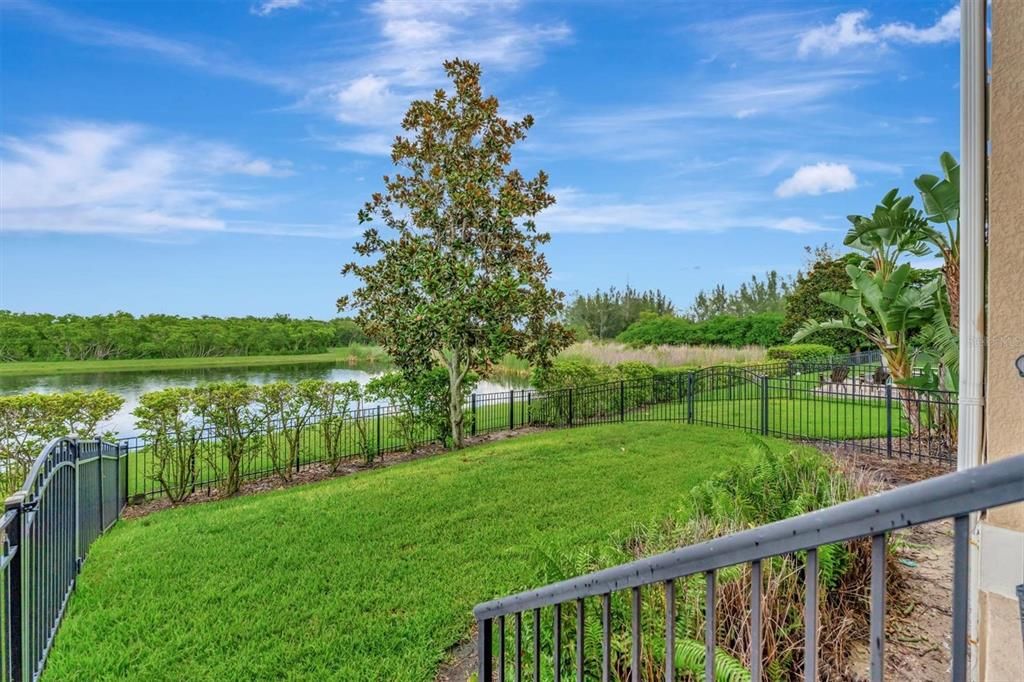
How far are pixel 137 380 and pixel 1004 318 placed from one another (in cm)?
1404

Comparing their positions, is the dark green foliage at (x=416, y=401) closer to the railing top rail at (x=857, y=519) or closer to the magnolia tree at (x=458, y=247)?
the magnolia tree at (x=458, y=247)

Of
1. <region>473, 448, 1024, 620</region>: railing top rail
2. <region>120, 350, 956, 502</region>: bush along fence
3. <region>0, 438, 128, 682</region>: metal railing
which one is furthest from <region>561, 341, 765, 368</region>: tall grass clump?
<region>473, 448, 1024, 620</region>: railing top rail

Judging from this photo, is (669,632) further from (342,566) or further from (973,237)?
(342,566)

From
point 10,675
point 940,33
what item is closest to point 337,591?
point 10,675

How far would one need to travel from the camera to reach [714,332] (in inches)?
1081

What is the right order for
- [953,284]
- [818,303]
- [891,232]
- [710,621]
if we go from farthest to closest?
[818,303] → [891,232] → [953,284] → [710,621]

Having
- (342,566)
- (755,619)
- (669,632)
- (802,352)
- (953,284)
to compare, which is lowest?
(342,566)

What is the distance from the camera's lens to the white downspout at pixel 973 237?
1445 millimetres

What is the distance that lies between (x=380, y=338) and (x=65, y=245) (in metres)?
10.5

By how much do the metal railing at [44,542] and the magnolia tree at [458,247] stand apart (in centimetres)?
525

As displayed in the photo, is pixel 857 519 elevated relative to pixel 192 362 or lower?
elevated

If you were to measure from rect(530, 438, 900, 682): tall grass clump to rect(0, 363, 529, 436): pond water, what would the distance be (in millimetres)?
6368

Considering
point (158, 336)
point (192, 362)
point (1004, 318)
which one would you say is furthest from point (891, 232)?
point (158, 336)

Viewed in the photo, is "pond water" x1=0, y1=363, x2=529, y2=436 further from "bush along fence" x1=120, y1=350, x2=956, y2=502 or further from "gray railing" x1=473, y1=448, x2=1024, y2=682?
"gray railing" x1=473, y1=448, x2=1024, y2=682
